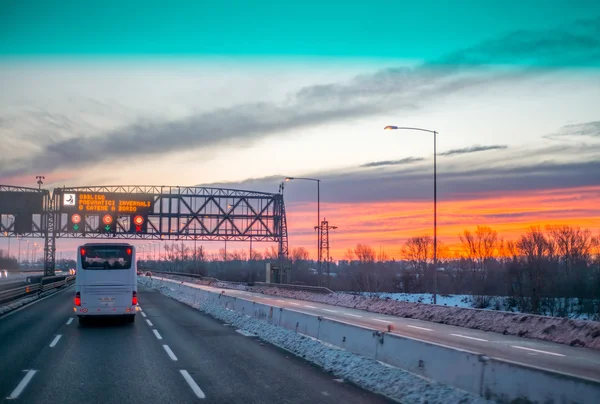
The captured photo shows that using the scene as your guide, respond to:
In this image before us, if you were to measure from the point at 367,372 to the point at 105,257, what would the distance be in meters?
15.6

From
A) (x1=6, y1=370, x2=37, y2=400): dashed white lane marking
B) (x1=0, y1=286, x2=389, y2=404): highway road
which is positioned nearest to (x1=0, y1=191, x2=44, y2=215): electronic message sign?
(x1=0, y1=286, x2=389, y2=404): highway road

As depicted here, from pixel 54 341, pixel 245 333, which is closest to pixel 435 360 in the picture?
pixel 245 333

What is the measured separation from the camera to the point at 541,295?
57.7 meters

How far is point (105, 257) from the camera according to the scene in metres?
24.1

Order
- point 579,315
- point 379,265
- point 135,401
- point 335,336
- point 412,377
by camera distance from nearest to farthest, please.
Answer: point 135,401
point 412,377
point 335,336
point 579,315
point 379,265

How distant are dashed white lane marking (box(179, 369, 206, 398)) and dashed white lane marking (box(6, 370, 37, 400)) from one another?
3.10 metres

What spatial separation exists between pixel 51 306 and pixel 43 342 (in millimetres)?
18382

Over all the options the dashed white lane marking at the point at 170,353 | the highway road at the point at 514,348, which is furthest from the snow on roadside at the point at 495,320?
the dashed white lane marking at the point at 170,353

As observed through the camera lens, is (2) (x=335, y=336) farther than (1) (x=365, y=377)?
Yes

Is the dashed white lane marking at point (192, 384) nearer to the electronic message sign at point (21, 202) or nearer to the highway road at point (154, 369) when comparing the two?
the highway road at point (154, 369)

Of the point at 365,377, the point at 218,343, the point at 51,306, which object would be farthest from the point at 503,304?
the point at 365,377

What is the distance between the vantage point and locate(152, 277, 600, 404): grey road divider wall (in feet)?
23.8

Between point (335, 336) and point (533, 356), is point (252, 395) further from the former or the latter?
point (533, 356)

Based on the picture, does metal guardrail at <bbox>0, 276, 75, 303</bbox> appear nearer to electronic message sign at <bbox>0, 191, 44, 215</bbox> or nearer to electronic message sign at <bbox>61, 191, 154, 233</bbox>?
electronic message sign at <bbox>61, 191, 154, 233</bbox>
